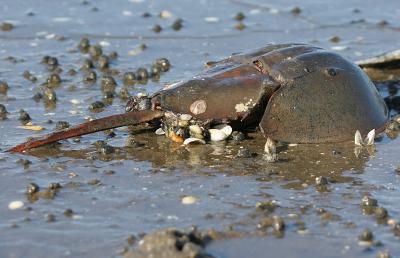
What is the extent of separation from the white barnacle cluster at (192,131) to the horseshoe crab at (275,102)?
0.04 metres

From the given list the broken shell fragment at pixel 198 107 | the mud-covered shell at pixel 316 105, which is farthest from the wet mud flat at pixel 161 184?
the broken shell fragment at pixel 198 107

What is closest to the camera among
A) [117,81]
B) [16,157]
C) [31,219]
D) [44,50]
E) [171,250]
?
[171,250]

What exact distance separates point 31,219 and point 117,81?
326 cm

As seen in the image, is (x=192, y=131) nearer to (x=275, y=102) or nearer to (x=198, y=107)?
(x=198, y=107)

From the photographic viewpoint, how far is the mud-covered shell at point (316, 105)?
19.5 feet

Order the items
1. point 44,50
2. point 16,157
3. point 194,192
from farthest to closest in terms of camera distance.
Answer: point 44,50
point 16,157
point 194,192

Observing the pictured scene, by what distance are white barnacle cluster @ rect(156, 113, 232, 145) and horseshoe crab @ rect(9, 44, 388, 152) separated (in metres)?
0.04

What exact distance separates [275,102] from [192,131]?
64 centimetres

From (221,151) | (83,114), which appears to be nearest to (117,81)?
(83,114)

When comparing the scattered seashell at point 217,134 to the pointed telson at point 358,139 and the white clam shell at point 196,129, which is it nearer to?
the white clam shell at point 196,129

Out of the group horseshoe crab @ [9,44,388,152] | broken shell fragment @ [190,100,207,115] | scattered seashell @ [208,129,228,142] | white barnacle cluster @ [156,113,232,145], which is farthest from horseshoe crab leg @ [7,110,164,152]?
scattered seashell @ [208,129,228,142]

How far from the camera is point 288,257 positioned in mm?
4406

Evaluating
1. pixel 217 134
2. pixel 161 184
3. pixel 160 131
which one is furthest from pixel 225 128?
pixel 161 184

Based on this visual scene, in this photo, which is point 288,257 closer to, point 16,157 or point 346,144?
point 346,144
